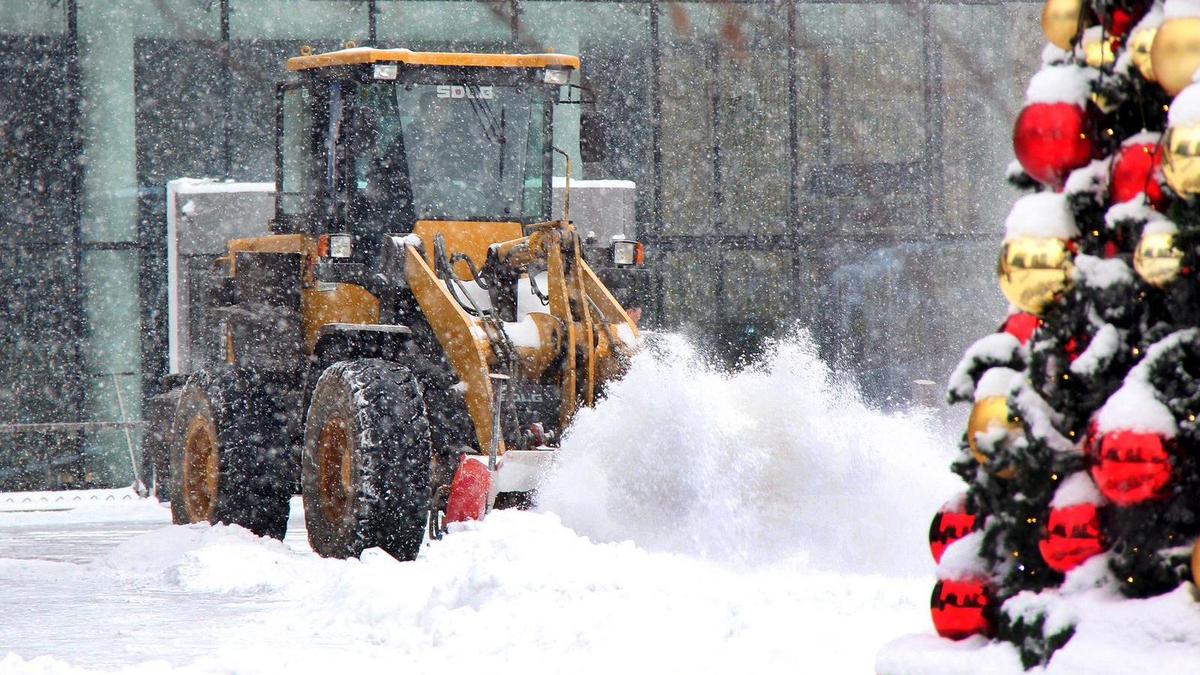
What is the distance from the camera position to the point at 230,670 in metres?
5.85

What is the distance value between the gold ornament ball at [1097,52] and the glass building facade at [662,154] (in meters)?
14.6

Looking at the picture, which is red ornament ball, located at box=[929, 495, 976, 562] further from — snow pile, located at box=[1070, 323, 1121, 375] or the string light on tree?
the string light on tree

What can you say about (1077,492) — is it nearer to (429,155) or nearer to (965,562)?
(965,562)

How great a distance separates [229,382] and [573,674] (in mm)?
5202

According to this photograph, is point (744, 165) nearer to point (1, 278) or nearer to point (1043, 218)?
point (1, 278)

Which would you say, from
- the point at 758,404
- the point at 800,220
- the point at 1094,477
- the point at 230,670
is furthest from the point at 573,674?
the point at 800,220

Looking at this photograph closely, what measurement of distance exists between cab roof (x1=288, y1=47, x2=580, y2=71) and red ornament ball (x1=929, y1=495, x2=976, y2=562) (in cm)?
752

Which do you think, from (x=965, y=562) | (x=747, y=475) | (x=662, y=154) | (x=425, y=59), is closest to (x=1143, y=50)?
(x=965, y=562)

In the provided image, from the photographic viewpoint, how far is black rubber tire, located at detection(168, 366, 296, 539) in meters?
10.2

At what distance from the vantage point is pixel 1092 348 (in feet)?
7.09

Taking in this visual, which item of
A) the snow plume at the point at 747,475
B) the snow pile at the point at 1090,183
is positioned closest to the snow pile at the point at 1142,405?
the snow pile at the point at 1090,183

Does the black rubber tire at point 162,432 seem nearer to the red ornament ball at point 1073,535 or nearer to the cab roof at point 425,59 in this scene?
the cab roof at point 425,59

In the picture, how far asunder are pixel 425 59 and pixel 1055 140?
7855 millimetres

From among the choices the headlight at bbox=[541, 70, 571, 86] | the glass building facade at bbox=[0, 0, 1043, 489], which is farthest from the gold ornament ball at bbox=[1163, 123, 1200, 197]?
the glass building facade at bbox=[0, 0, 1043, 489]
